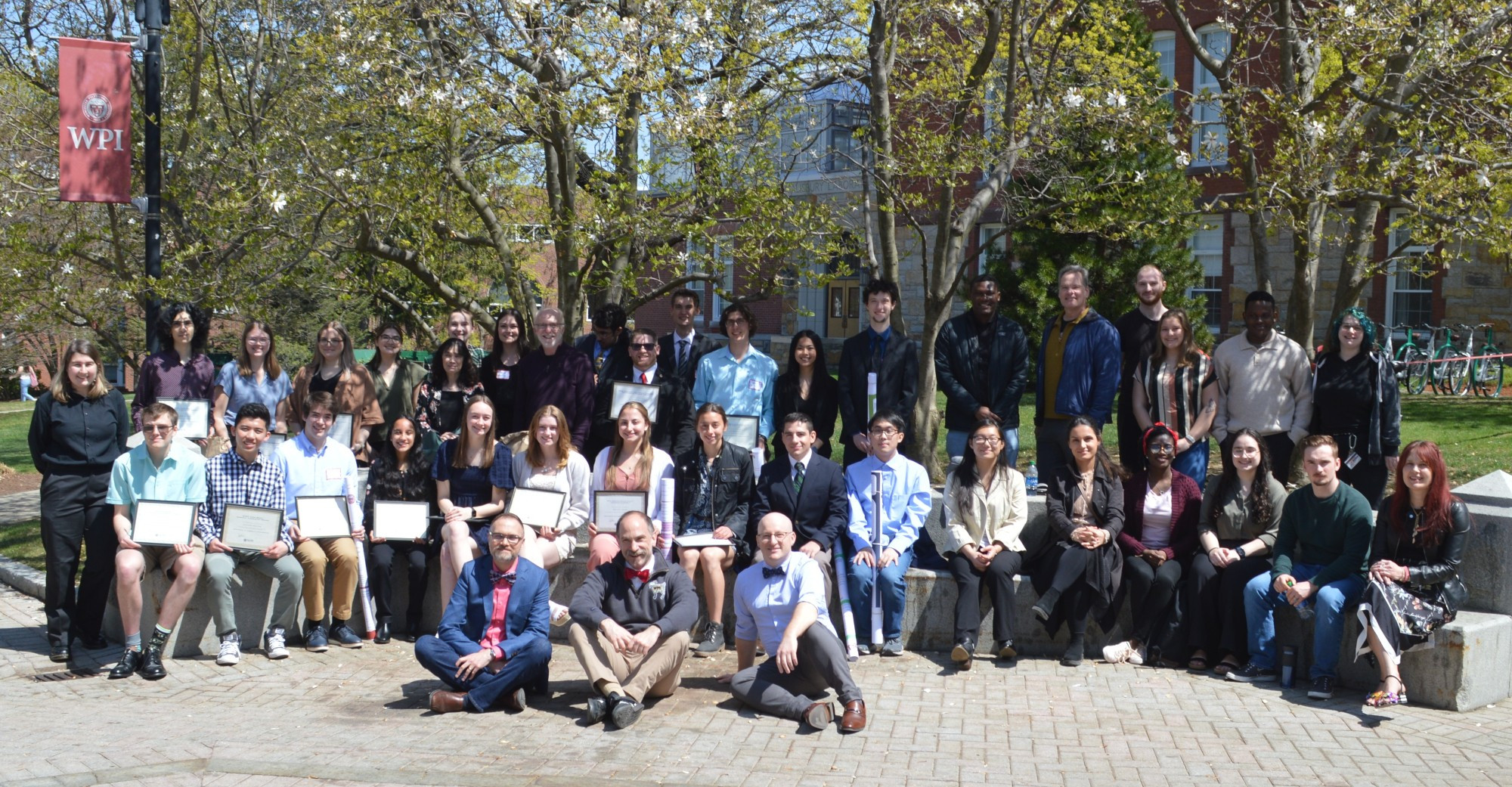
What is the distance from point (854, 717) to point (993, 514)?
217cm

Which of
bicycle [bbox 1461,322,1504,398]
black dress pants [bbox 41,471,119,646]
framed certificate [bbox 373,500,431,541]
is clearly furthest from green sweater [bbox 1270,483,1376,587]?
bicycle [bbox 1461,322,1504,398]

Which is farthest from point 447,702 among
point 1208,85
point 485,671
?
point 1208,85

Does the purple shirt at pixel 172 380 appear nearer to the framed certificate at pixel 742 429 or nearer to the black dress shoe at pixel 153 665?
the black dress shoe at pixel 153 665

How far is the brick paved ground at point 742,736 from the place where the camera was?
6.01 m

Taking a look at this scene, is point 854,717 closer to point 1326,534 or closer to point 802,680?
point 802,680

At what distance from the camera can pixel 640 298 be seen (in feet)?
40.7

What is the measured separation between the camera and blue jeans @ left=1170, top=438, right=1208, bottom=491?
8797mm

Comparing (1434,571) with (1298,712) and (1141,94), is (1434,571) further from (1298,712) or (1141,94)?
(1141,94)

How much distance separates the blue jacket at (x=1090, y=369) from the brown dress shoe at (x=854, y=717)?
3.14 m

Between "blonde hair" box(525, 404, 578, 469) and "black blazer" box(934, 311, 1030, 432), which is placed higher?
"black blazer" box(934, 311, 1030, 432)

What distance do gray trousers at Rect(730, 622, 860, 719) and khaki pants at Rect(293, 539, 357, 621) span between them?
314 centimetres

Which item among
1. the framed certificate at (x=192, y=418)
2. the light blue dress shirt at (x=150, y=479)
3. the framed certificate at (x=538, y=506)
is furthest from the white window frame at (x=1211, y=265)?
the light blue dress shirt at (x=150, y=479)

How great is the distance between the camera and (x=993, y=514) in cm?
834

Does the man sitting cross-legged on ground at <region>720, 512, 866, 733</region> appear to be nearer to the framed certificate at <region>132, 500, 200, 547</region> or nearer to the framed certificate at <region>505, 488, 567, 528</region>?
the framed certificate at <region>505, 488, 567, 528</region>
